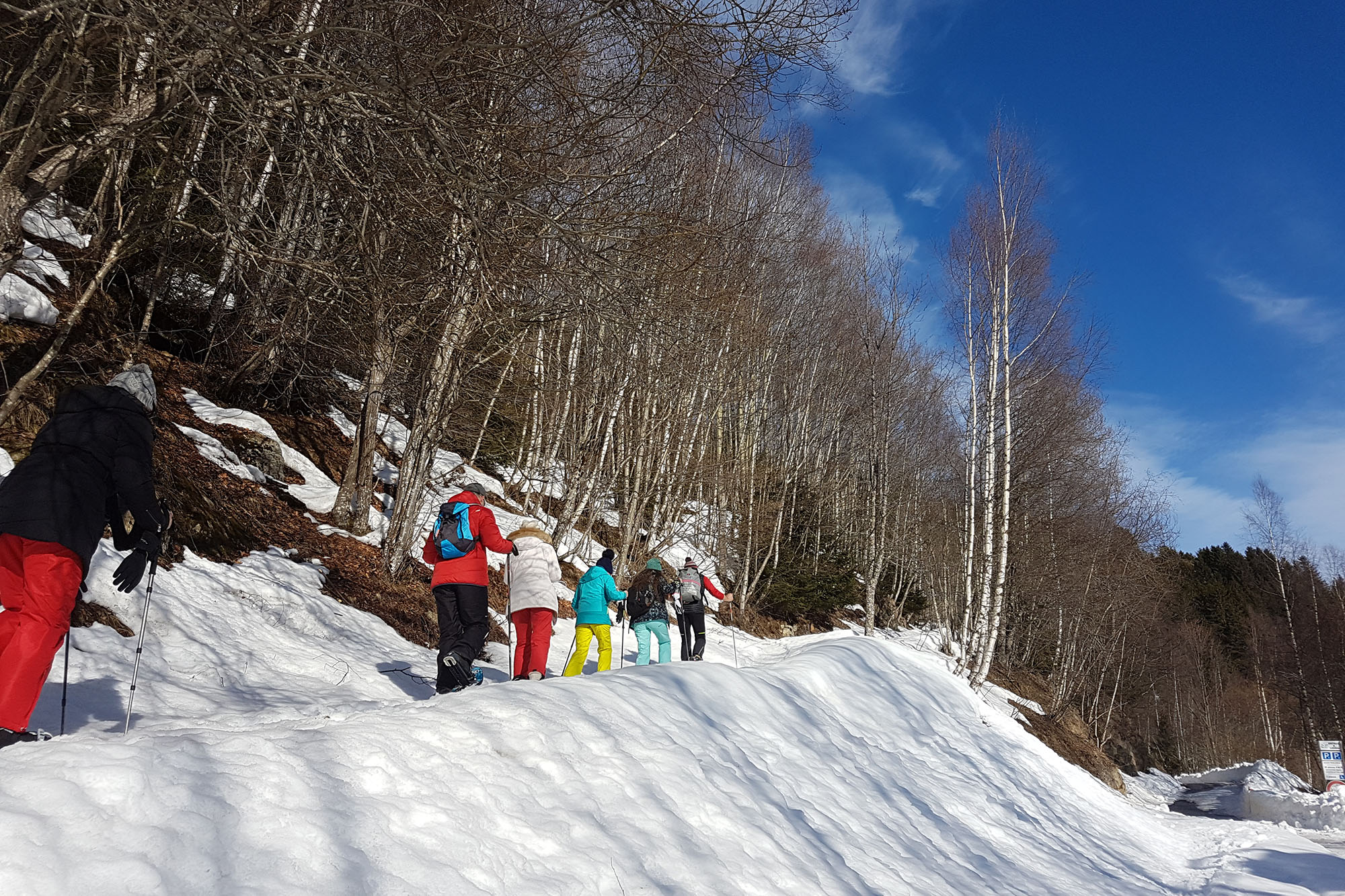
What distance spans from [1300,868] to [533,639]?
798cm

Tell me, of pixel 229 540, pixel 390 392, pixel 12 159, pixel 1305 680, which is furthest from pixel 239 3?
pixel 1305 680

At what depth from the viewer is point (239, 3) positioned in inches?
170

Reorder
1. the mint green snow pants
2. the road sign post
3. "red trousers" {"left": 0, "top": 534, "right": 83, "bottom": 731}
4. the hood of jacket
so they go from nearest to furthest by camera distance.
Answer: "red trousers" {"left": 0, "top": 534, "right": 83, "bottom": 731}
the hood of jacket
the mint green snow pants
the road sign post

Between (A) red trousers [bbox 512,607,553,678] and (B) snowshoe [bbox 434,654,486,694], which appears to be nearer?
(B) snowshoe [bbox 434,654,486,694]

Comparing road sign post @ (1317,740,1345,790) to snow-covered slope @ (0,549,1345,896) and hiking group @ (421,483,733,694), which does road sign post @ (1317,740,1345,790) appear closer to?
snow-covered slope @ (0,549,1345,896)

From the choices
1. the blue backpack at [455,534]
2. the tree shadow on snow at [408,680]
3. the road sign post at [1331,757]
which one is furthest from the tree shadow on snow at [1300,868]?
the road sign post at [1331,757]

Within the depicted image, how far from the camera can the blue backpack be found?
554 cm

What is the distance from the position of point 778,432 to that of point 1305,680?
22.3 m

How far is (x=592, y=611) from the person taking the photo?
7.38 meters

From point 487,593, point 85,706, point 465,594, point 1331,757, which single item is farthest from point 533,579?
point 1331,757

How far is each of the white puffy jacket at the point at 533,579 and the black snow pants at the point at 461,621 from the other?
534mm

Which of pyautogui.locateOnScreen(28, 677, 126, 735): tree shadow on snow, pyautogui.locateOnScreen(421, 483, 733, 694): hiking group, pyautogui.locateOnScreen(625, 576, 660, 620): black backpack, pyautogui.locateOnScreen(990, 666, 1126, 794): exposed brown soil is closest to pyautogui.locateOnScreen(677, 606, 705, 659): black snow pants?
pyautogui.locateOnScreen(625, 576, 660, 620): black backpack

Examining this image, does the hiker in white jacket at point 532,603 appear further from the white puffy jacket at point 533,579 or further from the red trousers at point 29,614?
the red trousers at point 29,614

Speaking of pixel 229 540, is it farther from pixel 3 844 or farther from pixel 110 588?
pixel 3 844
